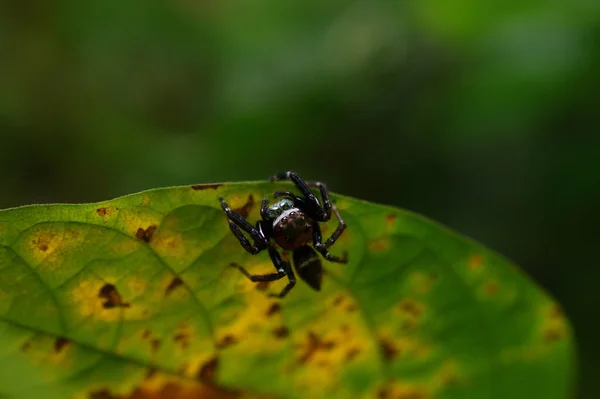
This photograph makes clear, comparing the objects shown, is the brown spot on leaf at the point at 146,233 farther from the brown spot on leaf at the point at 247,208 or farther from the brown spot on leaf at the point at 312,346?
the brown spot on leaf at the point at 312,346

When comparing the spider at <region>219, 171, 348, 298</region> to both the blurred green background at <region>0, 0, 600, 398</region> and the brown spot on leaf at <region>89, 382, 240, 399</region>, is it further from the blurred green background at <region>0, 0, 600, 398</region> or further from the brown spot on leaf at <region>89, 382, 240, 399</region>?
the blurred green background at <region>0, 0, 600, 398</region>

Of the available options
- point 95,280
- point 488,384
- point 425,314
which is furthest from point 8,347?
point 488,384

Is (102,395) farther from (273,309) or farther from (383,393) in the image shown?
(383,393)

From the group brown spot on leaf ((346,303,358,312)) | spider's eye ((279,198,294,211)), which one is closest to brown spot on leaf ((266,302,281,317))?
brown spot on leaf ((346,303,358,312))

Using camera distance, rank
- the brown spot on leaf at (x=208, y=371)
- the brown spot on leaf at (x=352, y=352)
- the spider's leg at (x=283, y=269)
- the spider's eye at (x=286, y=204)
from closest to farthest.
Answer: the brown spot on leaf at (x=208, y=371), the spider's leg at (x=283, y=269), the brown spot on leaf at (x=352, y=352), the spider's eye at (x=286, y=204)

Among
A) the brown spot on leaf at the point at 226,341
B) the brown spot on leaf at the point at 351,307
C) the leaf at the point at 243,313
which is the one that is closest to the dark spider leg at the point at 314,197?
the leaf at the point at 243,313

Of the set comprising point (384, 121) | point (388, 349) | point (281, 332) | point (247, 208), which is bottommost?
point (384, 121)

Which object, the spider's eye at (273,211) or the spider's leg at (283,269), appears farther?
the spider's eye at (273,211)

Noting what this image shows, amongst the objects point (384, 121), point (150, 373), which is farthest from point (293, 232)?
point (384, 121)
